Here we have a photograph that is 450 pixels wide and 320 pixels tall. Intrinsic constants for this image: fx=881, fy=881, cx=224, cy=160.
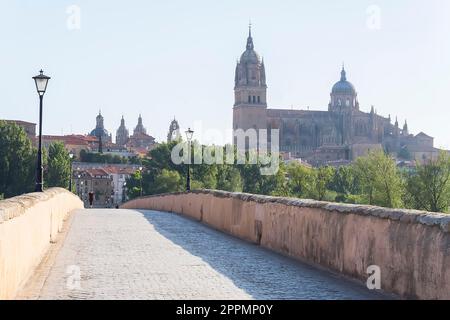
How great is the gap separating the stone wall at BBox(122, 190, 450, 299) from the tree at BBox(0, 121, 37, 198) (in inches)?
3271

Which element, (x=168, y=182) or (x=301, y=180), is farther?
(x=301, y=180)

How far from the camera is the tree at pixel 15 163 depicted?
99.6m

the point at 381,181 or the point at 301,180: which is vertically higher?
the point at 301,180

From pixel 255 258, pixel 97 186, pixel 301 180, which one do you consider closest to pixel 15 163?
pixel 301 180

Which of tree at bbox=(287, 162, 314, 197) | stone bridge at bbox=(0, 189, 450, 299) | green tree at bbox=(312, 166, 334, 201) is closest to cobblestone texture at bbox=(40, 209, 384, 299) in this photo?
stone bridge at bbox=(0, 189, 450, 299)

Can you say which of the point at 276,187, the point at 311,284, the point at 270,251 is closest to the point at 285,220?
the point at 270,251

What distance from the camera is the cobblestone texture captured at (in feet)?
35.2

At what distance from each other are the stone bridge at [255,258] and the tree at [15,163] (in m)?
82.7

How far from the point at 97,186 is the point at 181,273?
168 meters

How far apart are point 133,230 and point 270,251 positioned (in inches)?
268

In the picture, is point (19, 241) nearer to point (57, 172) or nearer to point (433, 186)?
point (433, 186)

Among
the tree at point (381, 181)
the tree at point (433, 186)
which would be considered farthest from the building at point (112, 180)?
the tree at point (433, 186)

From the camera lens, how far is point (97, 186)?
17900 cm
